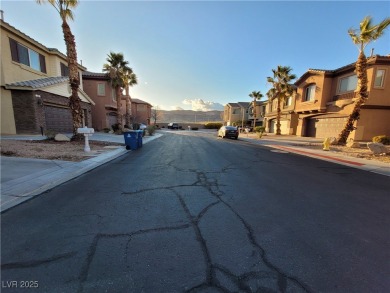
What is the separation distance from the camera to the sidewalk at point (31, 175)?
457cm

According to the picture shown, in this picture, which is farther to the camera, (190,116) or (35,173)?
(190,116)

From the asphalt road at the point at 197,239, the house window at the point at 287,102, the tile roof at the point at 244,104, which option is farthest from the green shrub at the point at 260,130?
the tile roof at the point at 244,104

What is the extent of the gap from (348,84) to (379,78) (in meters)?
2.41

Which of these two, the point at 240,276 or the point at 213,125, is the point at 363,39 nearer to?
the point at 240,276

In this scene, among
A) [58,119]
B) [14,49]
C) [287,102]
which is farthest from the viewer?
[287,102]

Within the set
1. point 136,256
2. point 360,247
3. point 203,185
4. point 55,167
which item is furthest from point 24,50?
point 360,247

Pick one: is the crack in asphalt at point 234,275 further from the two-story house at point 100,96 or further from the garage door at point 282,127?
the garage door at point 282,127

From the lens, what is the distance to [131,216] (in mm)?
3709

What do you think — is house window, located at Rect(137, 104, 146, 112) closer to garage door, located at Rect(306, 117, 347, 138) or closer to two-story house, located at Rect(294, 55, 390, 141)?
two-story house, located at Rect(294, 55, 390, 141)

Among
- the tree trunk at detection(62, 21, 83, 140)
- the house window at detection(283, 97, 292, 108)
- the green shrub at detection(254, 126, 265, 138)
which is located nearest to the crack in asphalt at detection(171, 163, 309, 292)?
the tree trunk at detection(62, 21, 83, 140)

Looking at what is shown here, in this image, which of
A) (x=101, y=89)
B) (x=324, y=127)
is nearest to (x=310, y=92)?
(x=324, y=127)

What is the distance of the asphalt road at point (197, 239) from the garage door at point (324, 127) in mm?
18112

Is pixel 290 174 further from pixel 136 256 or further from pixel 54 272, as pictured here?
pixel 54 272

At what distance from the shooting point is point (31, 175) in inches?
232
